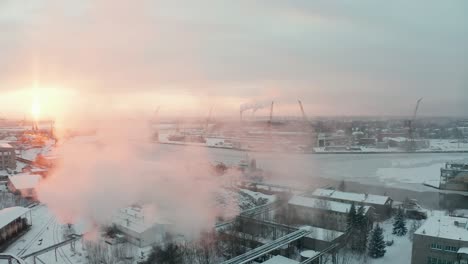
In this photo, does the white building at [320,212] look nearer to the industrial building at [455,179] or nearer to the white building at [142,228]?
the white building at [142,228]

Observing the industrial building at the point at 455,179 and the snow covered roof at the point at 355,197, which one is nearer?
the snow covered roof at the point at 355,197

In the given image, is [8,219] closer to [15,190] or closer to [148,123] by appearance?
[15,190]

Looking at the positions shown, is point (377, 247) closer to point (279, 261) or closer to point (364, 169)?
point (279, 261)

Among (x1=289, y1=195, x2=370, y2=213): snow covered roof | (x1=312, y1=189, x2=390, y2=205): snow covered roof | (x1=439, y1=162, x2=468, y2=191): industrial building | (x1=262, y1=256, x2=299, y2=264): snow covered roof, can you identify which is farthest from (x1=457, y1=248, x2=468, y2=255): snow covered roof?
(x1=439, y1=162, x2=468, y2=191): industrial building

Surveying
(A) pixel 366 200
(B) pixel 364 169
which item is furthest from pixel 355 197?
(B) pixel 364 169

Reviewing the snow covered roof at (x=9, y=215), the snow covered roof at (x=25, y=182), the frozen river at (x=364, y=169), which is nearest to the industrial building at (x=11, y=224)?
the snow covered roof at (x=9, y=215)
